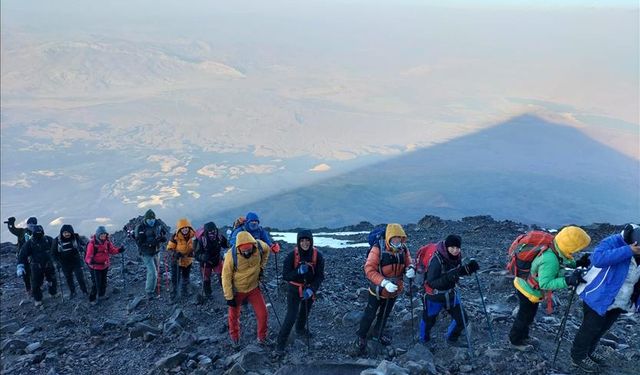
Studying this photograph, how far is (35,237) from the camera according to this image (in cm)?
1239

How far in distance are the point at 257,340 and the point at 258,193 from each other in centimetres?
17667

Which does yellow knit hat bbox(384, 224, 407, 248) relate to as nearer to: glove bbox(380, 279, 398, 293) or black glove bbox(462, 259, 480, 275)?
glove bbox(380, 279, 398, 293)

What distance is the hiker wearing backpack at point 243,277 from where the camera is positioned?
837cm

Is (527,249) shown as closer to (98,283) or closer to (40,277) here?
(98,283)

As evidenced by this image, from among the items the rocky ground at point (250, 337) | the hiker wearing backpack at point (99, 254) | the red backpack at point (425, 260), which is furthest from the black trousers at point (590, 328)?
the hiker wearing backpack at point (99, 254)

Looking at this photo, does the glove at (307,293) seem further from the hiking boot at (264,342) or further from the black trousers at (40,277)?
the black trousers at (40,277)

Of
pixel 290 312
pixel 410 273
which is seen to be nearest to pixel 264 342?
pixel 290 312

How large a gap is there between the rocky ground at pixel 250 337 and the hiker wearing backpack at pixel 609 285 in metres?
0.71

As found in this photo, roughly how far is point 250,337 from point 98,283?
520cm

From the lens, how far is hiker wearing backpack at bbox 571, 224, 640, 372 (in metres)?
6.41

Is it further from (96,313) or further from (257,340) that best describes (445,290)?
(96,313)

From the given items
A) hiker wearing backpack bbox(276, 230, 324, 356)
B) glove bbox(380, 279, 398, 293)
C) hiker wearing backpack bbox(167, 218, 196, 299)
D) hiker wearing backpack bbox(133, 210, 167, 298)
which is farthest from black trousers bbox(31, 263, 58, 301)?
glove bbox(380, 279, 398, 293)

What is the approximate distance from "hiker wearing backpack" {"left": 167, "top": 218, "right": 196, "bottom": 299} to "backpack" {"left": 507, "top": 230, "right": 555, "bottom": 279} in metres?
6.68

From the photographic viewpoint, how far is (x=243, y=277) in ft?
27.8
